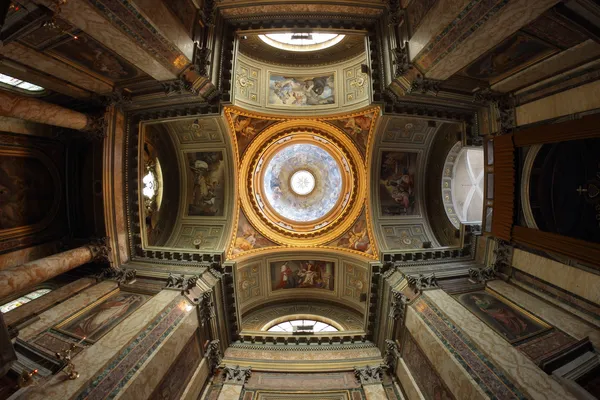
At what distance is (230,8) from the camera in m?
11.9

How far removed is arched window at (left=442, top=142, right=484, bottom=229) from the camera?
1589 cm

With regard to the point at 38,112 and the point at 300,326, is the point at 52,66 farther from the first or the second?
the point at 300,326

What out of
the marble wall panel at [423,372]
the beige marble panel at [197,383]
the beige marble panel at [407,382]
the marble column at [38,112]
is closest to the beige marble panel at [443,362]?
the marble wall panel at [423,372]

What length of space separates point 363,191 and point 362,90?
4985 mm

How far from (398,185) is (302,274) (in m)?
7.06

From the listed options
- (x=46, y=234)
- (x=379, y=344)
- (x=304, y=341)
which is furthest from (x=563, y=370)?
(x=46, y=234)

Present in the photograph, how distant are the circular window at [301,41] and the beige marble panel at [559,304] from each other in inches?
517

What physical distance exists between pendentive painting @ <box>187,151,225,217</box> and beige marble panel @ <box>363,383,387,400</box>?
33.7ft

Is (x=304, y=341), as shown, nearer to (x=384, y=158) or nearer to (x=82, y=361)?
(x=82, y=361)

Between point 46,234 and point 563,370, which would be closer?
point 563,370

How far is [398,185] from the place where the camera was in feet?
55.0

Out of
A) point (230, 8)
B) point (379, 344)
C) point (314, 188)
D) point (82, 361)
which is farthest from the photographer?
point (314, 188)

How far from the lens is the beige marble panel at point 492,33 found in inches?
268

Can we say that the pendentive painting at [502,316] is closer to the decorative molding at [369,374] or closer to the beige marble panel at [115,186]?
the decorative molding at [369,374]
